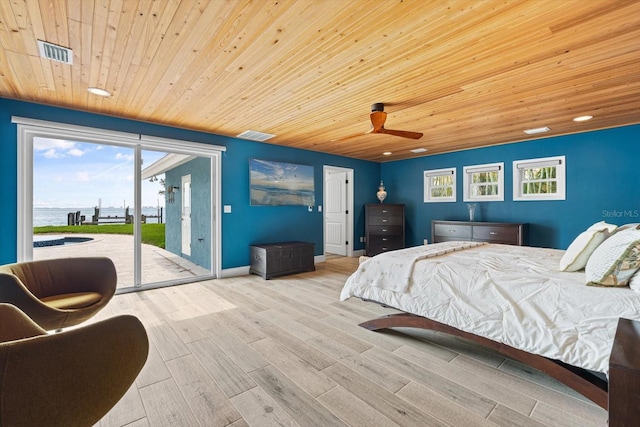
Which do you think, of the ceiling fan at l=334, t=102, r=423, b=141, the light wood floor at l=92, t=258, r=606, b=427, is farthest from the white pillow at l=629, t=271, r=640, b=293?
the ceiling fan at l=334, t=102, r=423, b=141

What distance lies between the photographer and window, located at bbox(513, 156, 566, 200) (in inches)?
184

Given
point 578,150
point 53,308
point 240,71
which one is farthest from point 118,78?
point 578,150

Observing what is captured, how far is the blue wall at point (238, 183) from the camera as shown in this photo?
123 inches

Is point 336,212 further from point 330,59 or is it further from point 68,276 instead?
point 68,276

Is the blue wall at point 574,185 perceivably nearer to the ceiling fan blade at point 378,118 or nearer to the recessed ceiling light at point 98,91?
the ceiling fan blade at point 378,118

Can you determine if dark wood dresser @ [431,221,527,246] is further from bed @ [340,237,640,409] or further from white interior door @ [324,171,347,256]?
bed @ [340,237,640,409]

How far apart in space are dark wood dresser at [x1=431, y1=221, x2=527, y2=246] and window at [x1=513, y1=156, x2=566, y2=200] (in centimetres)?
63

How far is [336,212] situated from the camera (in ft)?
23.4

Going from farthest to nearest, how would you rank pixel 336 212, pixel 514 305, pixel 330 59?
pixel 336 212 < pixel 330 59 < pixel 514 305

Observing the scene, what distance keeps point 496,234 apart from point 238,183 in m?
4.63

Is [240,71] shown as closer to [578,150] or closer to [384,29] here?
[384,29]

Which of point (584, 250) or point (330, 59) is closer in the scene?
point (584, 250)

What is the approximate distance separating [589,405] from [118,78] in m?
4.30

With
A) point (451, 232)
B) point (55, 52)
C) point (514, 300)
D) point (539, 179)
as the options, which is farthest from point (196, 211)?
point (539, 179)
